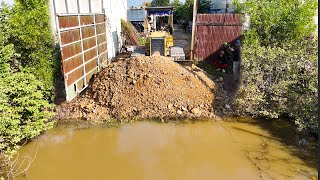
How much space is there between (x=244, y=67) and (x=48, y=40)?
6329 millimetres

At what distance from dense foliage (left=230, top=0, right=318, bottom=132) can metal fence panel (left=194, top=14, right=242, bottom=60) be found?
8.46 feet

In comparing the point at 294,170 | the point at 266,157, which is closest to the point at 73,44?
the point at 266,157

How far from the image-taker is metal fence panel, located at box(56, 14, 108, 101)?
28.0 feet

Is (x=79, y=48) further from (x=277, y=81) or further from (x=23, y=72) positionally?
(x=277, y=81)

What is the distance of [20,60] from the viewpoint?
838cm

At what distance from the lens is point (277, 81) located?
8.80 meters

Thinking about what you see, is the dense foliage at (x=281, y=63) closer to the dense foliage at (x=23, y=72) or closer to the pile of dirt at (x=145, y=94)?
the pile of dirt at (x=145, y=94)

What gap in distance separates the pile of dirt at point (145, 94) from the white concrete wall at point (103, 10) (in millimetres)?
2573

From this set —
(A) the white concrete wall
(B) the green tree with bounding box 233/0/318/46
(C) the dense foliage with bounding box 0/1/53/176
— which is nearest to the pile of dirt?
(C) the dense foliage with bounding box 0/1/53/176

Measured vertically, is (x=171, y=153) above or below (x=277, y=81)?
below

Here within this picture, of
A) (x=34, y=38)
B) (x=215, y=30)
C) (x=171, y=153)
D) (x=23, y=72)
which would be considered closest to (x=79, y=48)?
(x=34, y=38)

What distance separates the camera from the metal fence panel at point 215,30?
13164 millimetres

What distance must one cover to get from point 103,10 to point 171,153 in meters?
9.59

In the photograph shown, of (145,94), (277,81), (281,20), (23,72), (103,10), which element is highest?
(103,10)
